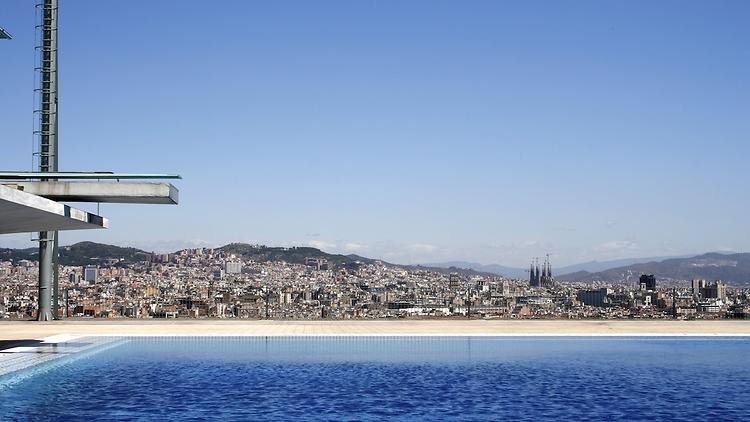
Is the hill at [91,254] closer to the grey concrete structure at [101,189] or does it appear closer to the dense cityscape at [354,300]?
the dense cityscape at [354,300]

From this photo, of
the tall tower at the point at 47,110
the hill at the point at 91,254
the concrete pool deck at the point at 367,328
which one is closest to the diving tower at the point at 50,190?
the tall tower at the point at 47,110

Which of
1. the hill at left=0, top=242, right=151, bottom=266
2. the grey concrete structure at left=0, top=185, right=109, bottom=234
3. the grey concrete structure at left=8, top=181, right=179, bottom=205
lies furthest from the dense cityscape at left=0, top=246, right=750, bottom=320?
the grey concrete structure at left=8, top=181, right=179, bottom=205

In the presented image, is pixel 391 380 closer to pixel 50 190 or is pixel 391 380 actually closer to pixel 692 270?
pixel 50 190

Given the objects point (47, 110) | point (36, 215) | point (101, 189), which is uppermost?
point (47, 110)

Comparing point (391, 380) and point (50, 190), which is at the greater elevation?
point (50, 190)

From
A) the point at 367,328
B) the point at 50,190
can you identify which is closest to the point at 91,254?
the point at 367,328

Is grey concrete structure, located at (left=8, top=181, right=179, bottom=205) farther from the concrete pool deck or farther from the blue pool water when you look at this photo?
the concrete pool deck

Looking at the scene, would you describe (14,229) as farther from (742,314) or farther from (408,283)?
(408,283)
